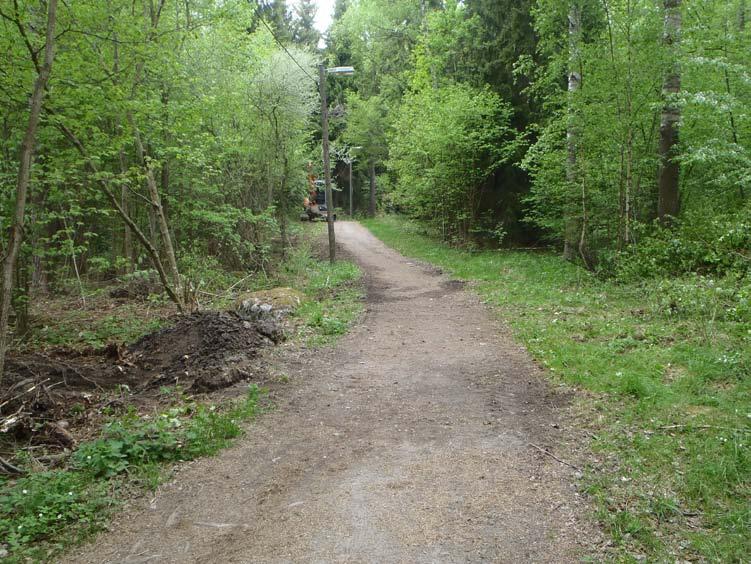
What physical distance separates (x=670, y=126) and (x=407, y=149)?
1298cm

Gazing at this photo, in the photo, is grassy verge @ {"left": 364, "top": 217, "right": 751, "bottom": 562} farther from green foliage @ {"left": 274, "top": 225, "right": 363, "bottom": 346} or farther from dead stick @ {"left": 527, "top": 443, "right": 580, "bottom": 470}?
green foliage @ {"left": 274, "top": 225, "right": 363, "bottom": 346}

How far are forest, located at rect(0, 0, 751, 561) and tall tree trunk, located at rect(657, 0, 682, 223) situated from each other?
43 millimetres

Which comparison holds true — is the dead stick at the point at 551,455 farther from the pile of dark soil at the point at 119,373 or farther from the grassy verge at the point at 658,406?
the pile of dark soil at the point at 119,373

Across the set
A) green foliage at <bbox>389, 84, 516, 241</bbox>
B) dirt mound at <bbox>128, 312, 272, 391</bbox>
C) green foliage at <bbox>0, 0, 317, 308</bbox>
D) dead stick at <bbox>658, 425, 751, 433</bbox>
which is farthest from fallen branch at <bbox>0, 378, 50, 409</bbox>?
green foliage at <bbox>389, 84, 516, 241</bbox>

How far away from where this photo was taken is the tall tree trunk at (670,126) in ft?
33.1

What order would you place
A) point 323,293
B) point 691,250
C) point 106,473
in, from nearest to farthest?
point 106,473
point 691,250
point 323,293

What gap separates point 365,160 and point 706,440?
3563 cm

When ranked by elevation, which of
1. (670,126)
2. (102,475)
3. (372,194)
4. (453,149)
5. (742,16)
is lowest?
(102,475)

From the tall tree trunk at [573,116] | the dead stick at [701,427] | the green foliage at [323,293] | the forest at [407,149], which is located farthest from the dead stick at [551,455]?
the tall tree trunk at [573,116]

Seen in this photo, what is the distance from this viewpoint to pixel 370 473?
442 cm

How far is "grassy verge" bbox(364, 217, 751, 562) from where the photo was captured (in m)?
3.48

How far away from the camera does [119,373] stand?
748cm

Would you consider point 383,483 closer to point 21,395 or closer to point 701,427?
point 701,427

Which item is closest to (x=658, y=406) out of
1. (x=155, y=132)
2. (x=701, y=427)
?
(x=701, y=427)
